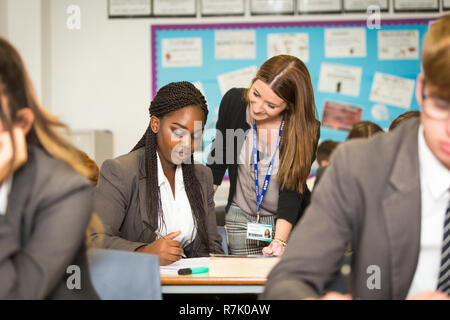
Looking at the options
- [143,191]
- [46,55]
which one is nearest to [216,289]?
[143,191]

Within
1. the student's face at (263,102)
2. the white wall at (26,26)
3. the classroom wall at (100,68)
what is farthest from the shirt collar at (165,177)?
the white wall at (26,26)

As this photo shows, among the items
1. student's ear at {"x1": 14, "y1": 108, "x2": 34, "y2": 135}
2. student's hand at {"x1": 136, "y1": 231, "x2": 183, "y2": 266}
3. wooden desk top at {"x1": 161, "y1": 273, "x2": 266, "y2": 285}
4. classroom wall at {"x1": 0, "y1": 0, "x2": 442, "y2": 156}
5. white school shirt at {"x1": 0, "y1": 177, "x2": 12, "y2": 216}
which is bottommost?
wooden desk top at {"x1": 161, "y1": 273, "x2": 266, "y2": 285}

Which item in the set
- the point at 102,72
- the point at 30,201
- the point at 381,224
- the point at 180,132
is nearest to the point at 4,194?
the point at 30,201

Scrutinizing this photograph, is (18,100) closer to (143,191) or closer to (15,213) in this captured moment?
(15,213)

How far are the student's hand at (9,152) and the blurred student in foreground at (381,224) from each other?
1.72ft

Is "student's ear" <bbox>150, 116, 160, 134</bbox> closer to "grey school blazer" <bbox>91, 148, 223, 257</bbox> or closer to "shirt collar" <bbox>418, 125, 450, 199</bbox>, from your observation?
"grey school blazer" <bbox>91, 148, 223, 257</bbox>

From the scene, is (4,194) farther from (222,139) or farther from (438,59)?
(222,139)

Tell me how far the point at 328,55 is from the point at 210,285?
11.1ft

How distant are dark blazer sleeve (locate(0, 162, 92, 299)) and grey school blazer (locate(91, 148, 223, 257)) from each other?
0.82 m

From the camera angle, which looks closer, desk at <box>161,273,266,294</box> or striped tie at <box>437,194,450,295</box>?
striped tie at <box>437,194,450,295</box>

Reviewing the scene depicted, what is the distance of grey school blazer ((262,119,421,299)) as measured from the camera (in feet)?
3.06

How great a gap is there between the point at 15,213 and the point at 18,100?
0.21 metres

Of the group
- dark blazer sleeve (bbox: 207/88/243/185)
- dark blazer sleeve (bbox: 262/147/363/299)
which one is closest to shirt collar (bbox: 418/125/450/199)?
dark blazer sleeve (bbox: 262/147/363/299)

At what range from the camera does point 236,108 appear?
8.23ft
